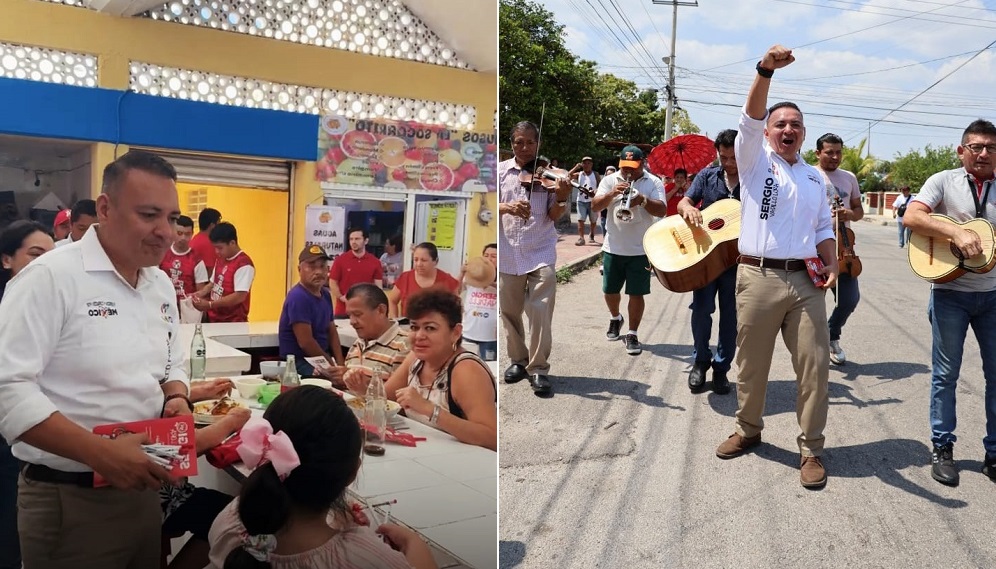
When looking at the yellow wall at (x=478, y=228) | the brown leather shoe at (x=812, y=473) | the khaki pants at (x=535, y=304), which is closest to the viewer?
the yellow wall at (x=478, y=228)

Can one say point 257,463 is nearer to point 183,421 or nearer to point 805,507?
point 183,421

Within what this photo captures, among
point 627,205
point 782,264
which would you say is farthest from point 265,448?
point 627,205

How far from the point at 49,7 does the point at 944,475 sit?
9.25 ft

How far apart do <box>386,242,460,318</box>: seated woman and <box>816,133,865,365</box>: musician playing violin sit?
2.67 m

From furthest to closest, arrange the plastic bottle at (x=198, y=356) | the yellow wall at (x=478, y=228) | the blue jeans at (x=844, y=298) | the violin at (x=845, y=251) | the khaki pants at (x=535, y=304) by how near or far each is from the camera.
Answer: the blue jeans at (x=844, y=298) → the violin at (x=845, y=251) → the khaki pants at (x=535, y=304) → the yellow wall at (x=478, y=228) → the plastic bottle at (x=198, y=356)

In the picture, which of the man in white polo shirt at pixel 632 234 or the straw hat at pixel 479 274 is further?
the man in white polo shirt at pixel 632 234

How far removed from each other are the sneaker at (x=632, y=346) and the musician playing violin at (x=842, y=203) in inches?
40.7

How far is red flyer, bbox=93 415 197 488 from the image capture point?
1.34 m

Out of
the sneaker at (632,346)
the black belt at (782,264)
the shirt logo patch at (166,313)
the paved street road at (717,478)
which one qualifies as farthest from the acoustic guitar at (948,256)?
the shirt logo patch at (166,313)

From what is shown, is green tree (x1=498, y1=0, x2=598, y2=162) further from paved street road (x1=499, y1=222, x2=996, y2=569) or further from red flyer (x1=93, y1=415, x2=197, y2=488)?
red flyer (x1=93, y1=415, x2=197, y2=488)

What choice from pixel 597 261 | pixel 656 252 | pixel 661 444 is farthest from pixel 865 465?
pixel 597 261

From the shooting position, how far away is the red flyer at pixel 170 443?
1341 millimetres

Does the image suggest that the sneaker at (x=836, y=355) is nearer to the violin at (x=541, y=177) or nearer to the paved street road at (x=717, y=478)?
the paved street road at (x=717, y=478)

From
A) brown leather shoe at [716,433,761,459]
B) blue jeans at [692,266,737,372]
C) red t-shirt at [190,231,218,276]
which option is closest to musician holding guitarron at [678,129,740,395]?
blue jeans at [692,266,737,372]
